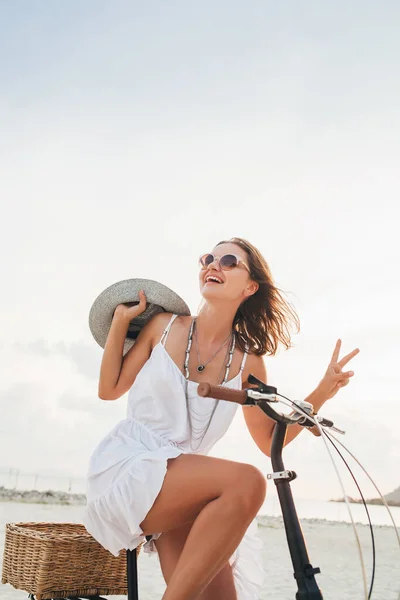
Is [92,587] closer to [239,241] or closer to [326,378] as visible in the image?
[326,378]

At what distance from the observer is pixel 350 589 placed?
772cm

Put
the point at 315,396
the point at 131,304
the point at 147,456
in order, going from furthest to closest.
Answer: the point at 131,304 < the point at 315,396 < the point at 147,456

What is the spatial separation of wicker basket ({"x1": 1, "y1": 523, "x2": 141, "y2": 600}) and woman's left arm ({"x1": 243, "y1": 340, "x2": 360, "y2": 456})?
0.94 meters

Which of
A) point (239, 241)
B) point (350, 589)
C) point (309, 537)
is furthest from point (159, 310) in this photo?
point (309, 537)

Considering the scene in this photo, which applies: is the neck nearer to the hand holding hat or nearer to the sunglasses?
the sunglasses

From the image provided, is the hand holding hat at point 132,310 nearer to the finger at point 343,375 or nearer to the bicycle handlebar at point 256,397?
the finger at point 343,375

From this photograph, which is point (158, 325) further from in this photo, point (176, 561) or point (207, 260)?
point (176, 561)

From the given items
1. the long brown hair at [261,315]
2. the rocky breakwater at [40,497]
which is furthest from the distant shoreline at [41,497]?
the long brown hair at [261,315]

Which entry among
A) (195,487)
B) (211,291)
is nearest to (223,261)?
(211,291)

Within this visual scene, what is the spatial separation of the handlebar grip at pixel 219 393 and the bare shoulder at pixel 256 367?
1367mm

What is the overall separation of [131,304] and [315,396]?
1.12m

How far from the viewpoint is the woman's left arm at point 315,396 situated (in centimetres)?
318

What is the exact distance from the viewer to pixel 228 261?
12.0 ft

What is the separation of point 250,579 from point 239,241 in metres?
1.87
